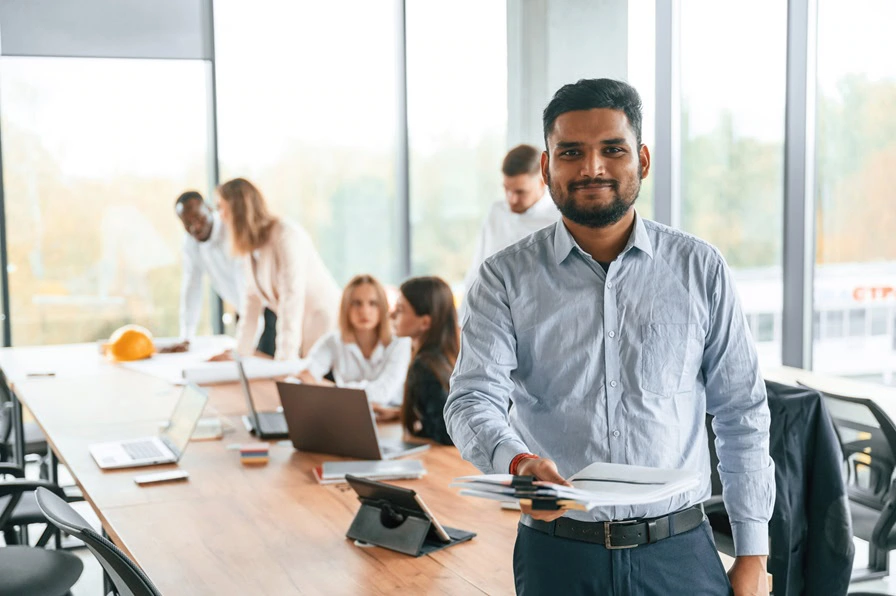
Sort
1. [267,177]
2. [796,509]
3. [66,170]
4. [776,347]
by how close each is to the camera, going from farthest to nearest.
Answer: [267,177] < [66,170] < [776,347] < [796,509]

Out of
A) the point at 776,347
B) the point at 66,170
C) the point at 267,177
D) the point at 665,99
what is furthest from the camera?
the point at 267,177

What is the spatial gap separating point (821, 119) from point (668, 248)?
125 inches

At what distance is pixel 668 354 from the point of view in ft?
5.94

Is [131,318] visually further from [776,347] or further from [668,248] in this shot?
[668,248]

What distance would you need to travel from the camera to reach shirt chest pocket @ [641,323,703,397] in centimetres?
180

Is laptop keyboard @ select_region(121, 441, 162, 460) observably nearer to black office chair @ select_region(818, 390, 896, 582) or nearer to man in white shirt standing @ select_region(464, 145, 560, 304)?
man in white shirt standing @ select_region(464, 145, 560, 304)

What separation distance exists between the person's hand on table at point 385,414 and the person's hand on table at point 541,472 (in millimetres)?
2229

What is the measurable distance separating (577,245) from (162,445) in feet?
6.93

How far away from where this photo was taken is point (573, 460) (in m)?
1.81

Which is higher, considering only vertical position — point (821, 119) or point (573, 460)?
point (821, 119)

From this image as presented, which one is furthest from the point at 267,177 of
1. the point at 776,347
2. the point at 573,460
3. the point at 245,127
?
the point at 573,460

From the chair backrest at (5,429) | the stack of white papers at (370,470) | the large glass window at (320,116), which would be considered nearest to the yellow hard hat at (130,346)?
the chair backrest at (5,429)

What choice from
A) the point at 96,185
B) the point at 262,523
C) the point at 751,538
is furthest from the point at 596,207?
the point at 96,185

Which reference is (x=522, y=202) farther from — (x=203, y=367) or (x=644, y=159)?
(x=644, y=159)
